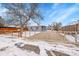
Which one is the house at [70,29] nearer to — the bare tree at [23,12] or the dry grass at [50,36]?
the dry grass at [50,36]

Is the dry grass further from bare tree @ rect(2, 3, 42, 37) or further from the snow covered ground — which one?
bare tree @ rect(2, 3, 42, 37)

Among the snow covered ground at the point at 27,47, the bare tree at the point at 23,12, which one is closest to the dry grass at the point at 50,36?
the snow covered ground at the point at 27,47

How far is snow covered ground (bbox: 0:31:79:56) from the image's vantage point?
1.86m

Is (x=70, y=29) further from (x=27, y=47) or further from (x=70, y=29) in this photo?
(x=27, y=47)

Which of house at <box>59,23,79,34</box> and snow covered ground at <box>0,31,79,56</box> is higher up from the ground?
house at <box>59,23,79,34</box>

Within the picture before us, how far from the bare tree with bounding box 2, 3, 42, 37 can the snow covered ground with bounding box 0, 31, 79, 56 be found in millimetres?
138

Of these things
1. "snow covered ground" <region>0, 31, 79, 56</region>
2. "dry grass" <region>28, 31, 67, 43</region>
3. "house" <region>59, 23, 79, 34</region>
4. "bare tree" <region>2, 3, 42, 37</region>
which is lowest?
"snow covered ground" <region>0, 31, 79, 56</region>

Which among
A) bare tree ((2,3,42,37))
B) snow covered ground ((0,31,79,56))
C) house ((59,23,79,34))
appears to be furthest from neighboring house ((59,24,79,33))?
bare tree ((2,3,42,37))

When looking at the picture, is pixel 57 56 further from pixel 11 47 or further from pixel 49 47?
pixel 11 47

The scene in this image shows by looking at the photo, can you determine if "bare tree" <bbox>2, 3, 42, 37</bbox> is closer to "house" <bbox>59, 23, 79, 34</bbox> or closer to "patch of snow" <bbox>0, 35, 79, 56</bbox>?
"patch of snow" <bbox>0, 35, 79, 56</bbox>

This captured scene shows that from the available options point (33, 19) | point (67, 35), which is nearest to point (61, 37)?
point (67, 35)

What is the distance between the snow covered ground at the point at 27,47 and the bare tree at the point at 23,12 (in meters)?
0.14

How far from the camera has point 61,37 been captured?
188 cm

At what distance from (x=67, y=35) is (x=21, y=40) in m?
0.49
